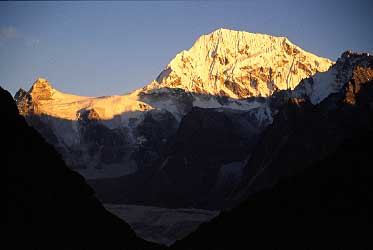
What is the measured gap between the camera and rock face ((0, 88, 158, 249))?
8925 centimetres

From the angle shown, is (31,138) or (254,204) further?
(254,204)

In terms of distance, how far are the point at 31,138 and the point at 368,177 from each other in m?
33.9

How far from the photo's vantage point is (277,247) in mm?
93375

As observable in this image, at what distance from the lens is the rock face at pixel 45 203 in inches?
3514

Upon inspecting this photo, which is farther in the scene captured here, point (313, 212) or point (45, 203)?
point (313, 212)

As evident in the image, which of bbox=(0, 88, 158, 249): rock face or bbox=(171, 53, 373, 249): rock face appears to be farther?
bbox=(171, 53, 373, 249): rock face

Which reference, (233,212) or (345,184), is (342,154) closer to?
(345,184)

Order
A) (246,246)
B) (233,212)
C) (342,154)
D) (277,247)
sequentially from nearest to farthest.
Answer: (277,247) < (246,246) < (342,154) < (233,212)

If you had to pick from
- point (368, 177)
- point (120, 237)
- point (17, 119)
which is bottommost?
point (120, 237)

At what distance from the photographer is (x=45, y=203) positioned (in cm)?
9519

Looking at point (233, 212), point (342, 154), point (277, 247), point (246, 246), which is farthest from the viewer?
point (233, 212)

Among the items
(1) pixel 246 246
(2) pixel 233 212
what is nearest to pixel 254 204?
(2) pixel 233 212

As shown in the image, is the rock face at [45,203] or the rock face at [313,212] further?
the rock face at [313,212]

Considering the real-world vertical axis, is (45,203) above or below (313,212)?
above
